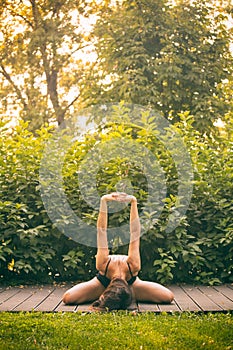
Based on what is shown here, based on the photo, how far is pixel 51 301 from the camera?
5.84 m

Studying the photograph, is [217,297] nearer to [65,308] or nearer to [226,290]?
[226,290]

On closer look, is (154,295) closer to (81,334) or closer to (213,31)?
(81,334)

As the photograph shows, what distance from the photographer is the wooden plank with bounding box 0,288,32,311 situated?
548cm

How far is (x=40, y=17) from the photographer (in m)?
19.9

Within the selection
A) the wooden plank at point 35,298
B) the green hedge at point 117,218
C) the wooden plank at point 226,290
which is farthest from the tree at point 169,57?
the wooden plank at point 35,298

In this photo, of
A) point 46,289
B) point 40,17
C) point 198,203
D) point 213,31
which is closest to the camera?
point 46,289

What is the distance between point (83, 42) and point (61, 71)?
1295 millimetres

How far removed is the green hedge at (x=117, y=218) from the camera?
7059 mm

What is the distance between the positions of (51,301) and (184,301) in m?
1.32

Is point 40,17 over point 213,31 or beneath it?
over

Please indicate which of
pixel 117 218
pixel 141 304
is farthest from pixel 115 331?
pixel 117 218

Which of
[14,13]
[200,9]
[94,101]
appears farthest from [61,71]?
[200,9]

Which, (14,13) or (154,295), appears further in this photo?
(14,13)

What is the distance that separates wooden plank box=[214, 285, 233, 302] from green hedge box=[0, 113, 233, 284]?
18 centimetres
